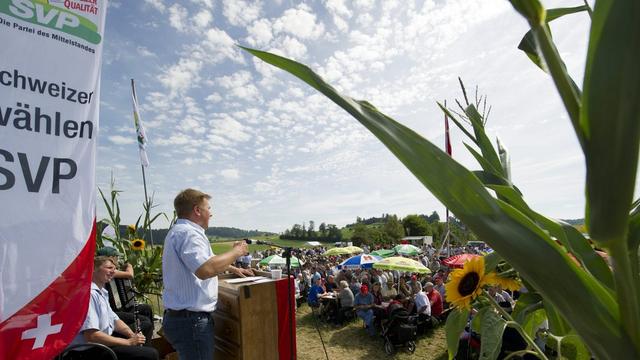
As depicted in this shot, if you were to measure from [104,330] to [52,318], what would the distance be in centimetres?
162

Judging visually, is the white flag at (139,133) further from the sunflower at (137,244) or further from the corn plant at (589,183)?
the corn plant at (589,183)

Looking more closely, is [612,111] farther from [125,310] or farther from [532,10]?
[125,310]

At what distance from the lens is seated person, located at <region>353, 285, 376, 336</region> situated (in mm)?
8969

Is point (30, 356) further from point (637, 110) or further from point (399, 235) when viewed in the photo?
point (399, 235)

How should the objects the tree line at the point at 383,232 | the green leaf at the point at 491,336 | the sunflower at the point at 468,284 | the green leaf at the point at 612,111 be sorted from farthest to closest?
1. the tree line at the point at 383,232
2. the sunflower at the point at 468,284
3. the green leaf at the point at 491,336
4. the green leaf at the point at 612,111

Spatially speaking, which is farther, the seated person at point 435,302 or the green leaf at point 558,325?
the seated person at point 435,302

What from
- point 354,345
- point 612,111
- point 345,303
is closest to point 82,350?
point 612,111

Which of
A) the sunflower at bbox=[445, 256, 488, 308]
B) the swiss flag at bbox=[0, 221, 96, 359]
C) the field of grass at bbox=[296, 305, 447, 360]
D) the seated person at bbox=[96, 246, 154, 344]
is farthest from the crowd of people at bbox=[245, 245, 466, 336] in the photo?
the sunflower at bbox=[445, 256, 488, 308]

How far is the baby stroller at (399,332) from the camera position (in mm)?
7410

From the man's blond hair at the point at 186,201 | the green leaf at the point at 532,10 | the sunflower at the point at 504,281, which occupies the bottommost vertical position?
the sunflower at the point at 504,281

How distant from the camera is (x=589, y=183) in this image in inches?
9.8

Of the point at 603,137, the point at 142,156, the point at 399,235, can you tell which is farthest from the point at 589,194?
the point at 399,235

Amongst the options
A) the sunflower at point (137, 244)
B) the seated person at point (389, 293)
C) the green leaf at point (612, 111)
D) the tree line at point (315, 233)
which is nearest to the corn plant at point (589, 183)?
the green leaf at point (612, 111)

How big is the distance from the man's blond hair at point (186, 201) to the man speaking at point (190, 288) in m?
0.14
